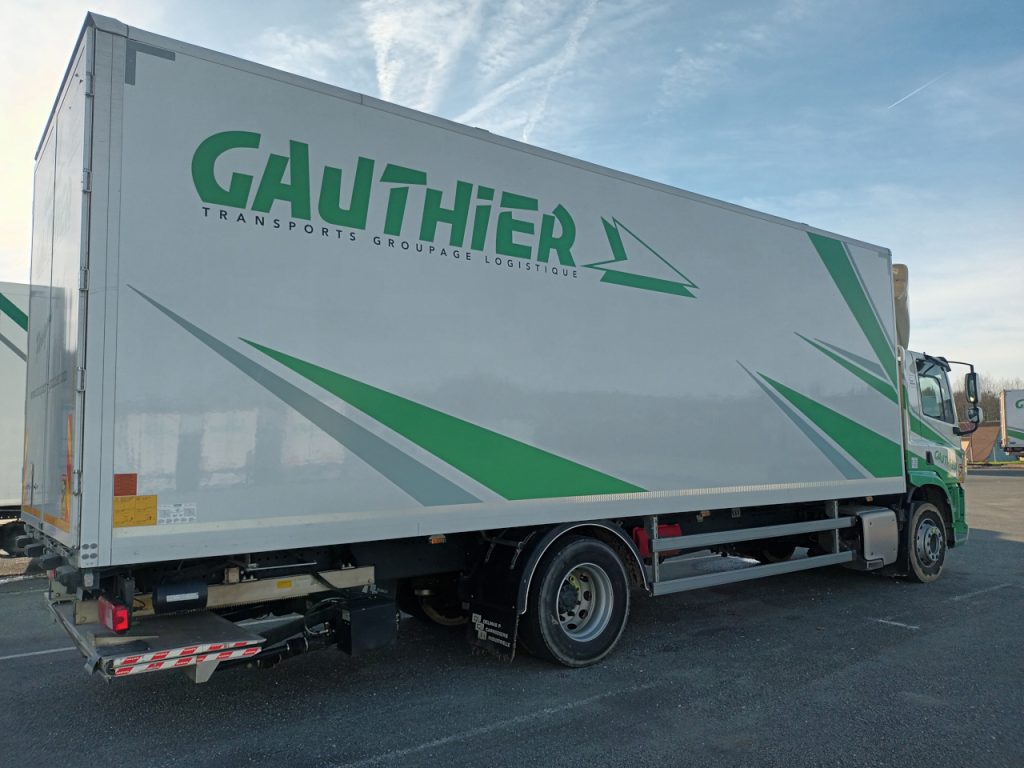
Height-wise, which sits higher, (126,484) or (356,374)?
(356,374)

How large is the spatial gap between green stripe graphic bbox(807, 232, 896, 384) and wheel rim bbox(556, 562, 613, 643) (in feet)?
14.4

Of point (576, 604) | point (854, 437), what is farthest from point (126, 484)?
point (854, 437)

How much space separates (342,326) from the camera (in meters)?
4.81

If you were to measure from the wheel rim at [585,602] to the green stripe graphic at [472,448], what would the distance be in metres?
0.68

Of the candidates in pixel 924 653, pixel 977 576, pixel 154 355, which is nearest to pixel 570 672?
pixel 924 653

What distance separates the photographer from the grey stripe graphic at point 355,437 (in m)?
4.37

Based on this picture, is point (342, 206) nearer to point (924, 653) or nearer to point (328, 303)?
point (328, 303)

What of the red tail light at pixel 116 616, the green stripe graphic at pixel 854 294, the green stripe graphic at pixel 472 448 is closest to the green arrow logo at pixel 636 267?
the green stripe graphic at pixel 472 448

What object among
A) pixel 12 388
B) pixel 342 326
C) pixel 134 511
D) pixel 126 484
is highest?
pixel 342 326

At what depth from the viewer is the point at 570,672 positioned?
5.73 m

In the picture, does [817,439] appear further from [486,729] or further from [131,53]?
[131,53]

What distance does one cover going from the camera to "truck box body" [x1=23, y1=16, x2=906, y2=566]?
13.5ft

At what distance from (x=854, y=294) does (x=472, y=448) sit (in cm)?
543

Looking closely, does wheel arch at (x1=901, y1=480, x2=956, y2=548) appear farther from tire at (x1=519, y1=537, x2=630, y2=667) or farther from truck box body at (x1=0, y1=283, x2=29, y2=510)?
truck box body at (x1=0, y1=283, x2=29, y2=510)
